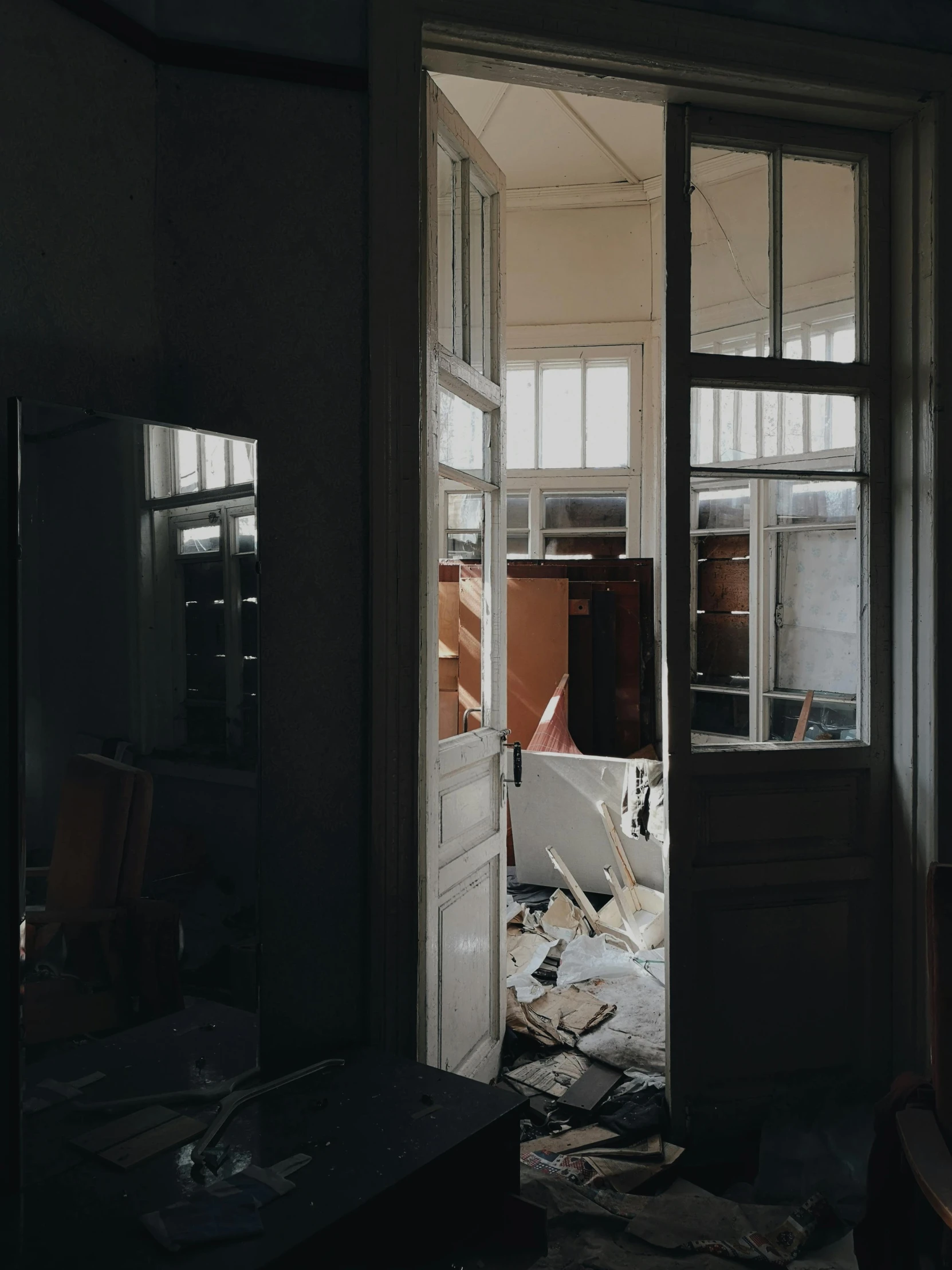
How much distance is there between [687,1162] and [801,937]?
0.67 meters

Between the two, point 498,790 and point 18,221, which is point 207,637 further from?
point 498,790

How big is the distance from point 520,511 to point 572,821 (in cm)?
209

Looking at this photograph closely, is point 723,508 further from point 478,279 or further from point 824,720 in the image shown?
point 478,279

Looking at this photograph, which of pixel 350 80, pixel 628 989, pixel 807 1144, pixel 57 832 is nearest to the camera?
pixel 57 832

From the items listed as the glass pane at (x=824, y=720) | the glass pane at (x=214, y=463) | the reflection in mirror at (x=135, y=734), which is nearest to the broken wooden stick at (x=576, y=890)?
the glass pane at (x=824, y=720)

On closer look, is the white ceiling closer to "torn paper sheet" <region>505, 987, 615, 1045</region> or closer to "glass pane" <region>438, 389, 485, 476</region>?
"glass pane" <region>438, 389, 485, 476</region>

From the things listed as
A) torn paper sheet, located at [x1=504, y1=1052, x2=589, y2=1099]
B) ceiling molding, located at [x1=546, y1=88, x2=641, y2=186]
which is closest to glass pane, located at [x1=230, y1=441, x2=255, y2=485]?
torn paper sheet, located at [x1=504, y1=1052, x2=589, y2=1099]

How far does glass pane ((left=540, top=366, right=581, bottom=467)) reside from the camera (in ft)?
19.6

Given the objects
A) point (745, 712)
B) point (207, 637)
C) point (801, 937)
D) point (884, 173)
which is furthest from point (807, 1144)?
point (884, 173)

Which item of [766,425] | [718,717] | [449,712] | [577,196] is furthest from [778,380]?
[577,196]

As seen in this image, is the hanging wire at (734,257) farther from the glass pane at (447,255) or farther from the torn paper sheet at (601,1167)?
the torn paper sheet at (601,1167)

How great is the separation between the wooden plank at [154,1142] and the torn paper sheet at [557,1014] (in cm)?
173

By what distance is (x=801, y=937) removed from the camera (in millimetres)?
2740

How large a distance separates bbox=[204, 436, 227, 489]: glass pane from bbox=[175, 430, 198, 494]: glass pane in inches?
0.9
